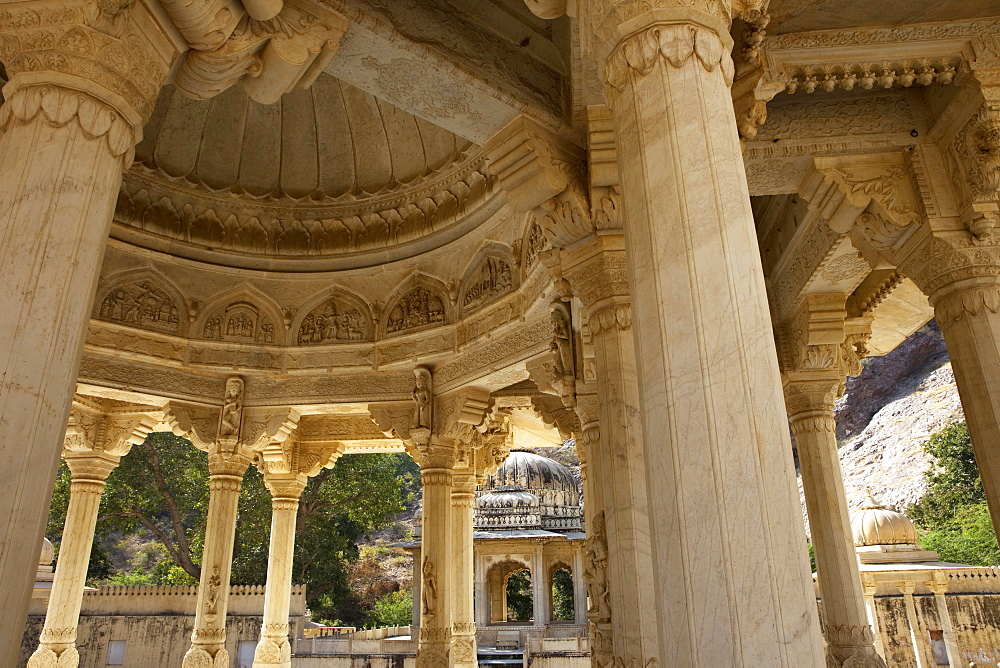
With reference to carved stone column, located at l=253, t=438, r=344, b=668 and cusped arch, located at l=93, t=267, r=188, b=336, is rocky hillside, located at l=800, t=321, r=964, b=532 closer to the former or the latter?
carved stone column, located at l=253, t=438, r=344, b=668

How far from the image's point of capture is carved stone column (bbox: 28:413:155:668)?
9.32m

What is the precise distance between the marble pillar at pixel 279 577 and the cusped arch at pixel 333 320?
3.27 m

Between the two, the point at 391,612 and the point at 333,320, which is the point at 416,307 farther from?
the point at 391,612

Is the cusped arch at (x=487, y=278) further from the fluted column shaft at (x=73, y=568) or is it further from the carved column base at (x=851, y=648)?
the fluted column shaft at (x=73, y=568)

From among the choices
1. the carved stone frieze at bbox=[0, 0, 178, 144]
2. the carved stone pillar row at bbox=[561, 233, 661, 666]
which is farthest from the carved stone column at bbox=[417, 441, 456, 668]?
the carved stone frieze at bbox=[0, 0, 178, 144]

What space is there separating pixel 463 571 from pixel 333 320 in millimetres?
4348

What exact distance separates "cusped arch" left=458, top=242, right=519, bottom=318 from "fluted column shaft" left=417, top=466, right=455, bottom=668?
2.41m

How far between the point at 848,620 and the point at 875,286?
383 cm

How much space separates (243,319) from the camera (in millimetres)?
10133

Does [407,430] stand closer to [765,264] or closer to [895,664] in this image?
[765,264]

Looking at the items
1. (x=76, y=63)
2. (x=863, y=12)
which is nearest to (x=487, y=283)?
(x=863, y=12)

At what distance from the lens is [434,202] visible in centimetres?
950

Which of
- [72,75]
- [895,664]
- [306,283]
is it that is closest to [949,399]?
[895,664]

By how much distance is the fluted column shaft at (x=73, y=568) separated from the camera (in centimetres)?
928
